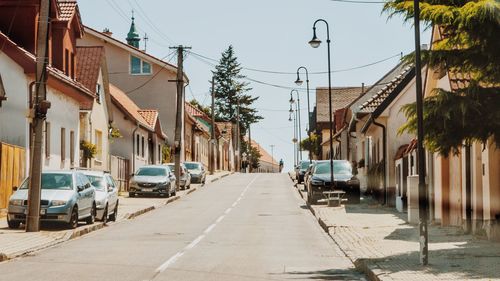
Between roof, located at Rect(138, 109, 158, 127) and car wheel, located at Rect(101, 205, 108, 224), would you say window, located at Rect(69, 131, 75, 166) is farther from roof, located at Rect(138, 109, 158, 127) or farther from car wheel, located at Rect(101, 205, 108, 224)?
roof, located at Rect(138, 109, 158, 127)

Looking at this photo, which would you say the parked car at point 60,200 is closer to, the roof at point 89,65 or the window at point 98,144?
the roof at point 89,65

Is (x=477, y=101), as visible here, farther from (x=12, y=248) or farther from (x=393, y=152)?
(x=393, y=152)

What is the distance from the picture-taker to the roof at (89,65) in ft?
133

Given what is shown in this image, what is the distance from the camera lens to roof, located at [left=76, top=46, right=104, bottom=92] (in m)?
40.6

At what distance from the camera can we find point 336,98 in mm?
82188

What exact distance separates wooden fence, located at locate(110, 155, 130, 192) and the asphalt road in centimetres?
1509

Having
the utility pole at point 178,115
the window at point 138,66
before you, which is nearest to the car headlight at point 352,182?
the utility pole at point 178,115

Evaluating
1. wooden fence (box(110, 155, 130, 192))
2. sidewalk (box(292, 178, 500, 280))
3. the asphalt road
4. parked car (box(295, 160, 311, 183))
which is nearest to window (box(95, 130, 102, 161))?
wooden fence (box(110, 155, 130, 192))

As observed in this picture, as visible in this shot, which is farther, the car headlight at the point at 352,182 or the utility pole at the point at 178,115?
the utility pole at the point at 178,115

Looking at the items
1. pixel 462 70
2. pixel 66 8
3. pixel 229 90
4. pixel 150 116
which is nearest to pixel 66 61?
pixel 66 8

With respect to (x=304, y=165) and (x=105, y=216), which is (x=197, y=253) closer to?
(x=105, y=216)

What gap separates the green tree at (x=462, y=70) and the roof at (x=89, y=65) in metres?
28.7

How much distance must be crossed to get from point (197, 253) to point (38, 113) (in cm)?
631

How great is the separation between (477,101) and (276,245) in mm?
7058
